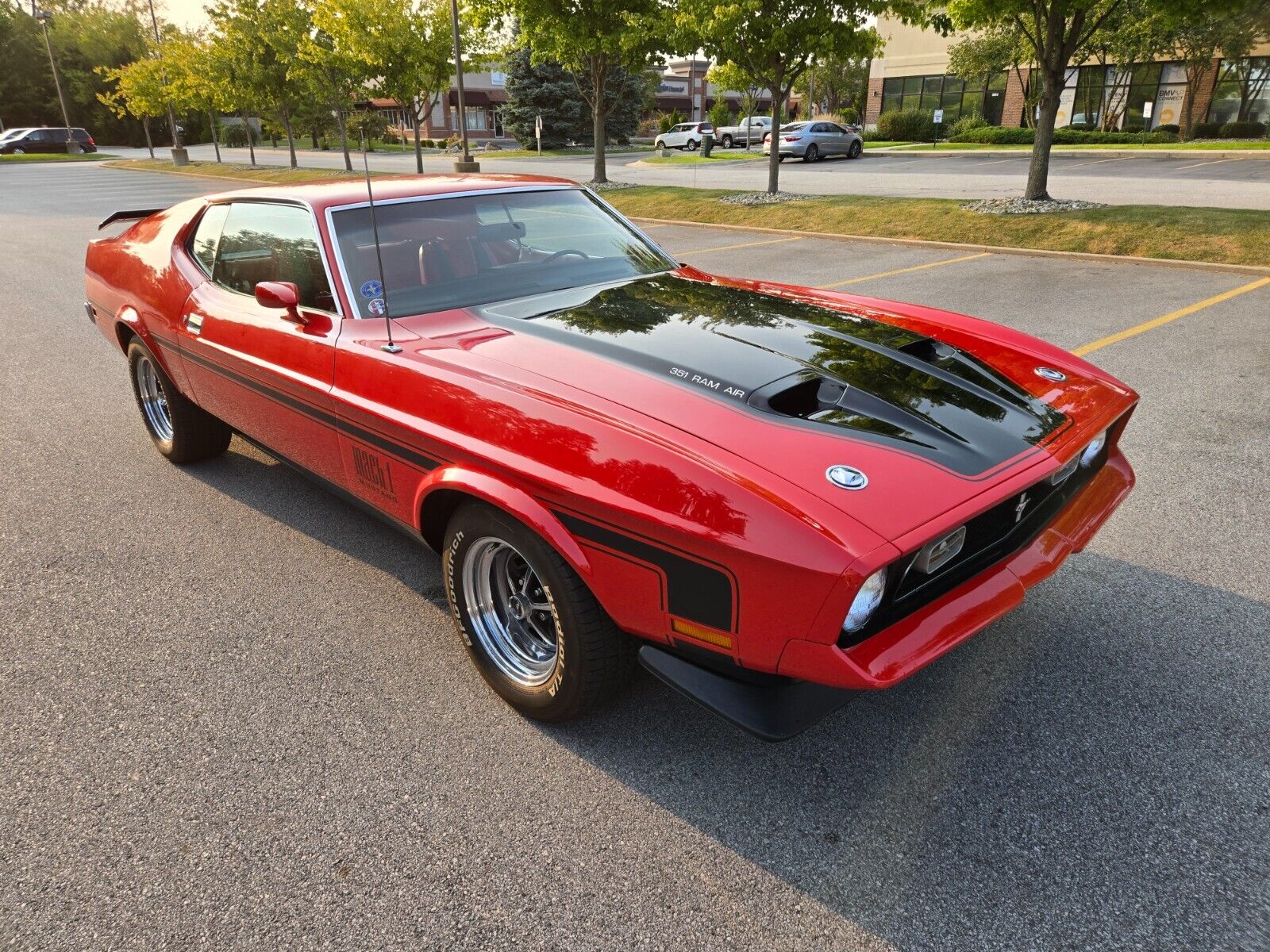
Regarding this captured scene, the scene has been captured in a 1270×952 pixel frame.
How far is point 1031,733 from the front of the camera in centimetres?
245

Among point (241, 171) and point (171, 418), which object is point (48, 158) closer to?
point (241, 171)

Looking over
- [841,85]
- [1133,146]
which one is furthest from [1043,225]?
[841,85]

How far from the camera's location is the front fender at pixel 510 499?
7.02 ft

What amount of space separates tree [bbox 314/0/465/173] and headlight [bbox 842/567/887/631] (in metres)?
21.5

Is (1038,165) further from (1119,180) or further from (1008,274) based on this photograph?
(1119,180)

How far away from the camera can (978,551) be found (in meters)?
2.19

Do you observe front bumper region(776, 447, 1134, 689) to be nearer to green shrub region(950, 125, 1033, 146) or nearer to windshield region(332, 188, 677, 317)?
windshield region(332, 188, 677, 317)

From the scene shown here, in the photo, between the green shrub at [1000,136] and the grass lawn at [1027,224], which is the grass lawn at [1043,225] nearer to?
the grass lawn at [1027,224]

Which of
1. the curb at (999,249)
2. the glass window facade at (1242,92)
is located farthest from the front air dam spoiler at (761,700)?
the glass window facade at (1242,92)

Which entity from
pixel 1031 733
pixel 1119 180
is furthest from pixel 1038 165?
pixel 1031 733

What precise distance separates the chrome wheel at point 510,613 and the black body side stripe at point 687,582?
22.1 inches

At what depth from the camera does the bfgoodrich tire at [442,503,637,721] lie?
2234mm

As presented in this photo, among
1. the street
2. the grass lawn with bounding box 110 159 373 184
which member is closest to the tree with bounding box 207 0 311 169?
the grass lawn with bounding box 110 159 373 184

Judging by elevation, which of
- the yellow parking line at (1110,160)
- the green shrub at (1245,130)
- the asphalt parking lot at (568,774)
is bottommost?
the asphalt parking lot at (568,774)
